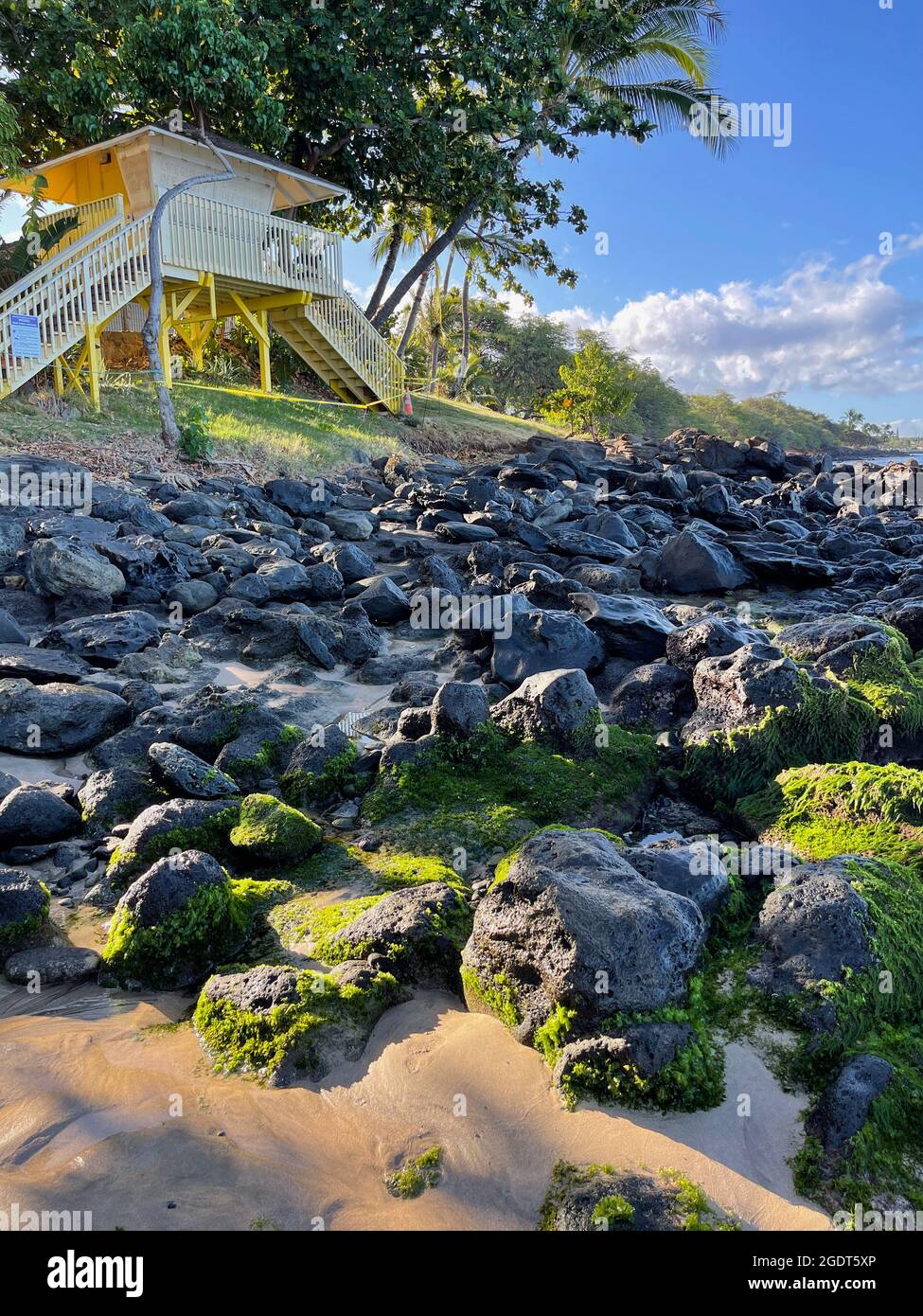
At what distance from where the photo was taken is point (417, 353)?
38125 millimetres

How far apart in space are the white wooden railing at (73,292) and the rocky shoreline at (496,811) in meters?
5.24

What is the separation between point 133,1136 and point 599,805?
267 centimetres

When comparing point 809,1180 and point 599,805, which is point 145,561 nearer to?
point 599,805

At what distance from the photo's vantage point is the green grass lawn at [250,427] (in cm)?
1350

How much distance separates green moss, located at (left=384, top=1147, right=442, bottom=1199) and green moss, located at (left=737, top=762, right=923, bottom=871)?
2164 millimetres

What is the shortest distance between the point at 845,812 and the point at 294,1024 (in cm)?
261

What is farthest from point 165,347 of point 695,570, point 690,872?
point 690,872

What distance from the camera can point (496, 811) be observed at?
15.2 ft

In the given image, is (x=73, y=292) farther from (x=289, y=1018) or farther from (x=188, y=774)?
(x=289, y=1018)

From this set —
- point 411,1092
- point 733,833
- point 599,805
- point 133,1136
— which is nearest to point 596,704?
point 599,805

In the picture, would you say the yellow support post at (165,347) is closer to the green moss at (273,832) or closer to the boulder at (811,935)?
the green moss at (273,832)

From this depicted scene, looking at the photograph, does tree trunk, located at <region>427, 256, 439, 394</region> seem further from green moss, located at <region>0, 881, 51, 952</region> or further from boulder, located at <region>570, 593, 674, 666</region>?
green moss, located at <region>0, 881, 51, 952</region>

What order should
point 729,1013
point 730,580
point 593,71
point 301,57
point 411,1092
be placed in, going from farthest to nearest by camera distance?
point 593,71
point 301,57
point 730,580
point 729,1013
point 411,1092

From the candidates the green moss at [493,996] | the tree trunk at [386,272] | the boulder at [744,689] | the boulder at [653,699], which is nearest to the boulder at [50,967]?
the green moss at [493,996]
